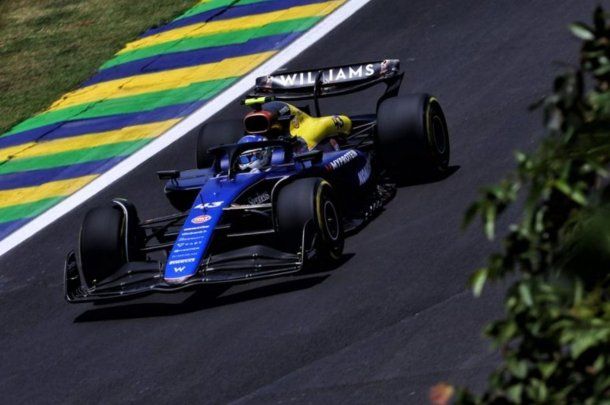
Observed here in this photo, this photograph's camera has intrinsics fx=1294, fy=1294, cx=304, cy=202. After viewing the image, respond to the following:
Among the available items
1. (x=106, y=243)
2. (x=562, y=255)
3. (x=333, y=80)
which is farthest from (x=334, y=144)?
(x=562, y=255)

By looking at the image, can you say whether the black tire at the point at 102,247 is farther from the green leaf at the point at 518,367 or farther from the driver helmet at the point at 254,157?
the green leaf at the point at 518,367

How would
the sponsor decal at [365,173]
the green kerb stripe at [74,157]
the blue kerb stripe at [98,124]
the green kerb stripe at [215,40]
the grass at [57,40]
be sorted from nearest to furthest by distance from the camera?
the sponsor decal at [365,173], the green kerb stripe at [74,157], the blue kerb stripe at [98,124], the green kerb stripe at [215,40], the grass at [57,40]

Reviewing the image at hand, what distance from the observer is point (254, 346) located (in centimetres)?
816

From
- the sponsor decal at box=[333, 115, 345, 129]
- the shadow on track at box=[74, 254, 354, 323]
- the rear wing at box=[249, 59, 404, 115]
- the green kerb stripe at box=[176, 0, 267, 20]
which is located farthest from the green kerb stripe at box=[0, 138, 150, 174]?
the shadow on track at box=[74, 254, 354, 323]

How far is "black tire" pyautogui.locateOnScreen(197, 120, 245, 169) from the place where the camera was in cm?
1122

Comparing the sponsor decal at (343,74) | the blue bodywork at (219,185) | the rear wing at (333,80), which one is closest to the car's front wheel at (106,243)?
the blue bodywork at (219,185)

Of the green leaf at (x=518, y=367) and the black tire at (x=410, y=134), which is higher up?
the green leaf at (x=518, y=367)

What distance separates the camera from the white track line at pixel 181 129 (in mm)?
12509

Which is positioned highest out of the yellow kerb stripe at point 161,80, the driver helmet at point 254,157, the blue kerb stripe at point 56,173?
the driver helmet at point 254,157

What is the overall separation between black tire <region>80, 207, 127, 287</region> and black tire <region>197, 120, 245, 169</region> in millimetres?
1822

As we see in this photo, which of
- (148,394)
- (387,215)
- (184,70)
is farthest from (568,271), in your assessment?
(184,70)

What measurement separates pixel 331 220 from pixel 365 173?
117 centimetres

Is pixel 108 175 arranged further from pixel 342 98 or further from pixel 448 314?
pixel 448 314

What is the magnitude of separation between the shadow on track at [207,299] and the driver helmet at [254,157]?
38.3 inches
